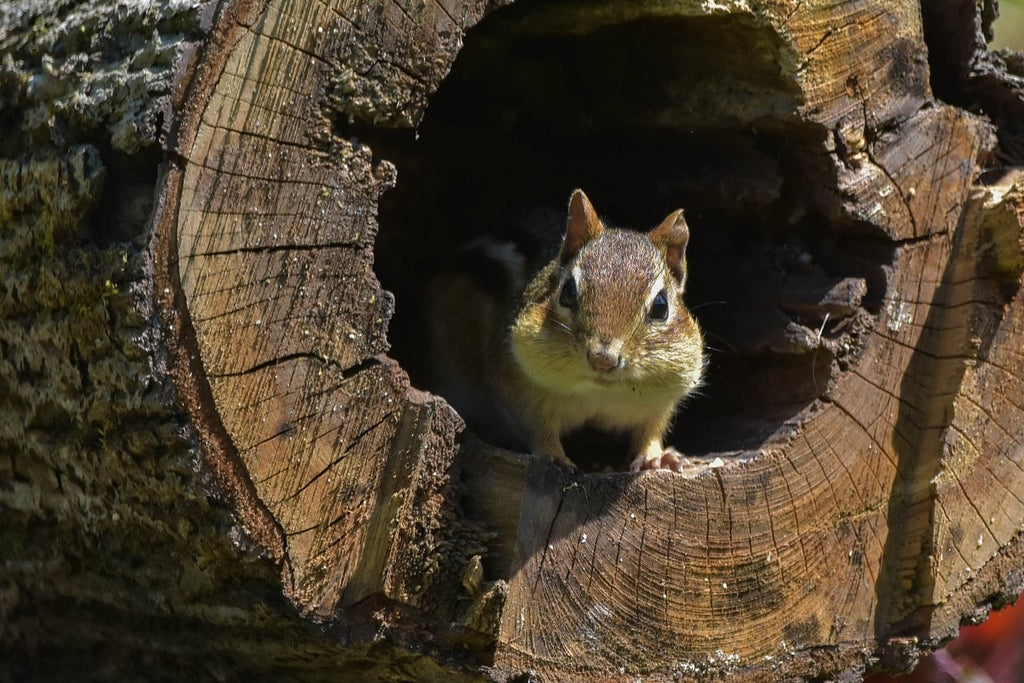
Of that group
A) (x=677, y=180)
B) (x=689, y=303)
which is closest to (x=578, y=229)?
(x=677, y=180)

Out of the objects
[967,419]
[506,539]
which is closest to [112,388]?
[506,539]

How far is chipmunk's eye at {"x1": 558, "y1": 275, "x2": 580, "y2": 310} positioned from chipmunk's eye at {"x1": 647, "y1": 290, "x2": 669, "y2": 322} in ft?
0.89

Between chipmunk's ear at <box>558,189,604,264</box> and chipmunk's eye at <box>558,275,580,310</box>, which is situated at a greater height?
chipmunk's ear at <box>558,189,604,264</box>

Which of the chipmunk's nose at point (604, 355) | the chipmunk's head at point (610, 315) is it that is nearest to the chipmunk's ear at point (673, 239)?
the chipmunk's head at point (610, 315)

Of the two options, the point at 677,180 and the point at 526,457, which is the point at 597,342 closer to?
the point at 526,457

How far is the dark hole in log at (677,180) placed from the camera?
4.38m

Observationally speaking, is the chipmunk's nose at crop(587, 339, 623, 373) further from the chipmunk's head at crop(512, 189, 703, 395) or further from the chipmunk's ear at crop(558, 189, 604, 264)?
the chipmunk's ear at crop(558, 189, 604, 264)

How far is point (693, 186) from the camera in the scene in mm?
4871

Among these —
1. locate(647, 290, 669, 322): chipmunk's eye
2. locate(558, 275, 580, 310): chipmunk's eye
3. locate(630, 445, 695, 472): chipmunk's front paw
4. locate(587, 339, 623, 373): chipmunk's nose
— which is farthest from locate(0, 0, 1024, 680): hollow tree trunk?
locate(558, 275, 580, 310): chipmunk's eye

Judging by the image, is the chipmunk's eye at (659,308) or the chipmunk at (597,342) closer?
the chipmunk at (597,342)

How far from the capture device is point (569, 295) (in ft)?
14.0

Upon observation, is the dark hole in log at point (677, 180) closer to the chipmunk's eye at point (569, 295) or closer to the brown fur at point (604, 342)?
the brown fur at point (604, 342)

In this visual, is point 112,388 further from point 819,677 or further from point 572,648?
point 819,677

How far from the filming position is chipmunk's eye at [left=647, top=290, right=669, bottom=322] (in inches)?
167
